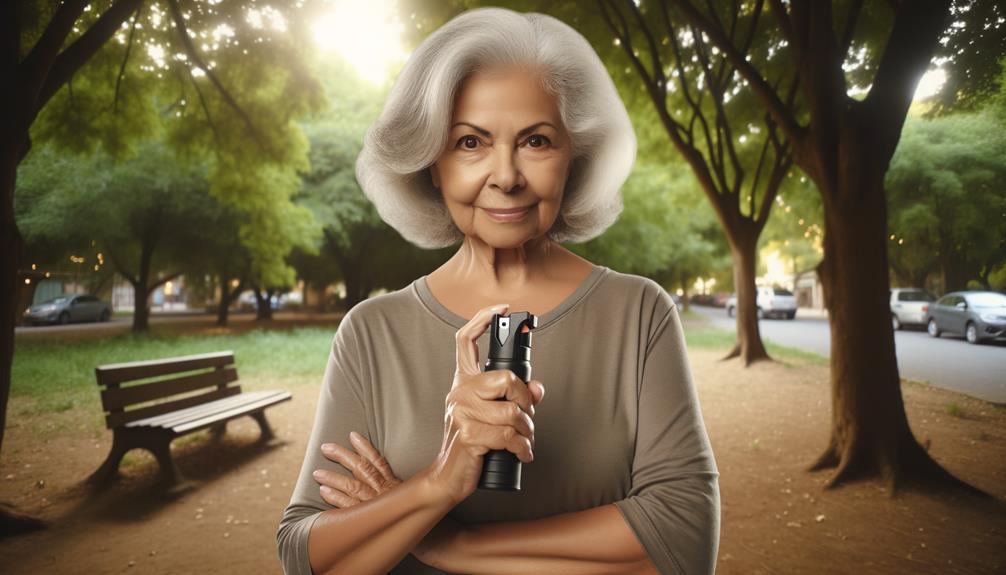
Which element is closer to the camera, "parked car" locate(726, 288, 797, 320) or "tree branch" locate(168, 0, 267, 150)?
"tree branch" locate(168, 0, 267, 150)

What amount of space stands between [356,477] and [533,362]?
49 centimetres

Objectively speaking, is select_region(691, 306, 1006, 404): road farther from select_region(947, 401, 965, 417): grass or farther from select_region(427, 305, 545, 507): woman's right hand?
select_region(427, 305, 545, 507): woman's right hand

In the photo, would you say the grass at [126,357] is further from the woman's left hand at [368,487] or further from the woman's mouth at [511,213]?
the woman's mouth at [511,213]

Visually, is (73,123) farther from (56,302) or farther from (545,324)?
(545,324)

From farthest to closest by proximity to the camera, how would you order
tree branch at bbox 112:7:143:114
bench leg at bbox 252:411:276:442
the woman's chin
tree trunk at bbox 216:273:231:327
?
1. tree trunk at bbox 216:273:231:327
2. bench leg at bbox 252:411:276:442
3. tree branch at bbox 112:7:143:114
4. the woman's chin

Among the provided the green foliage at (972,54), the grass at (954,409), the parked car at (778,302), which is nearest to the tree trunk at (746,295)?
the grass at (954,409)

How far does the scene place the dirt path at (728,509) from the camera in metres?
3.91

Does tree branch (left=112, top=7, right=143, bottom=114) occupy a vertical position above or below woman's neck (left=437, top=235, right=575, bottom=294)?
above

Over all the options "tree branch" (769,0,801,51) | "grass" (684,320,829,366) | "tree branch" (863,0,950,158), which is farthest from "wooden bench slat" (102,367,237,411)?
"grass" (684,320,829,366)

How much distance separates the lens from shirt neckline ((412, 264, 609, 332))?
1436 mm

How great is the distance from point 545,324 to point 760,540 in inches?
148

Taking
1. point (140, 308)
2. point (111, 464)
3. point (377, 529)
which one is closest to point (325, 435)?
point (377, 529)

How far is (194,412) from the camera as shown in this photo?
589 centimetres

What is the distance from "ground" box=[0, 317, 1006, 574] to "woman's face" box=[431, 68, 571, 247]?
11.3 feet
